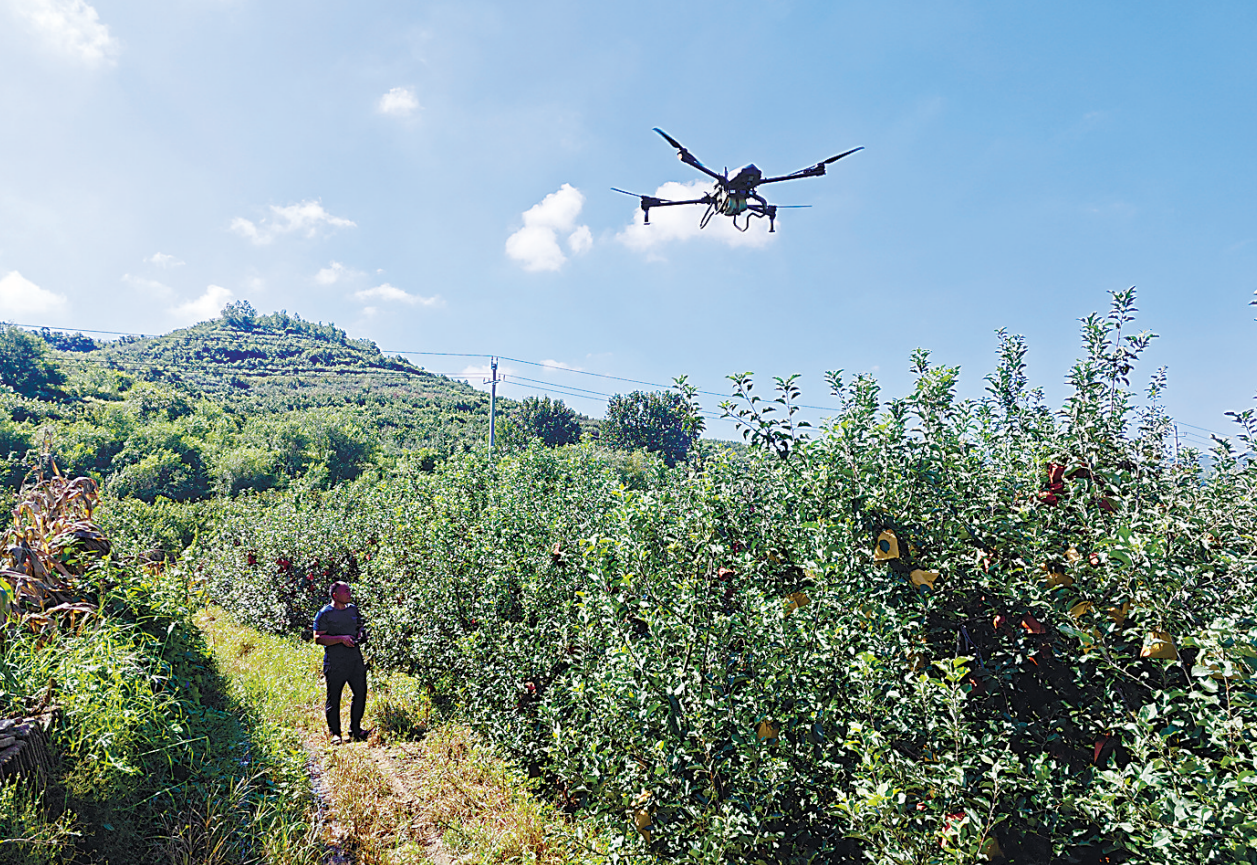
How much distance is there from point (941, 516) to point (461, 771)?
435 cm

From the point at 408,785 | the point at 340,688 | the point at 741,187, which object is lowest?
the point at 408,785

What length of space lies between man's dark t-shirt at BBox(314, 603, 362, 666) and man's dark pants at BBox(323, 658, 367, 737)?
2cm

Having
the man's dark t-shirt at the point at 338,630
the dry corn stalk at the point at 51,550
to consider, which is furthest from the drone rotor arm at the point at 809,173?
the man's dark t-shirt at the point at 338,630

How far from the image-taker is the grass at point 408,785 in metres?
3.89

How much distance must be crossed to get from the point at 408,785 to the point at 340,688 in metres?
1.52

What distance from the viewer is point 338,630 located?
18.8 feet

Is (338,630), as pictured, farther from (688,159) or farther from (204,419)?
(204,419)

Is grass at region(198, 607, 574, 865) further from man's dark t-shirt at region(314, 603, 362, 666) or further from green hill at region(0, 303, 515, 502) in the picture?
green hill at region(0, 303, 515, 502)

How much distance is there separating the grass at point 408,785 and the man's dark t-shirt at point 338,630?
0.64 meters

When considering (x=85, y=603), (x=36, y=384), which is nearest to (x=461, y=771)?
(x=85, y=603)

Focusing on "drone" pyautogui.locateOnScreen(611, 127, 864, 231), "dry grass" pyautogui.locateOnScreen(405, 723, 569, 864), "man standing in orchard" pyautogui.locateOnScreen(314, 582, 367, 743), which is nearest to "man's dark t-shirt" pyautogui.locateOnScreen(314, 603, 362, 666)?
"man standing in orchard" pyautogui.locateOnScreen(314, 582, 367, 743)

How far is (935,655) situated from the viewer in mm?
2365

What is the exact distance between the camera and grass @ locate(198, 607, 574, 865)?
389cm

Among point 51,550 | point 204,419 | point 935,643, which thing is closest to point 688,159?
point 935,643
